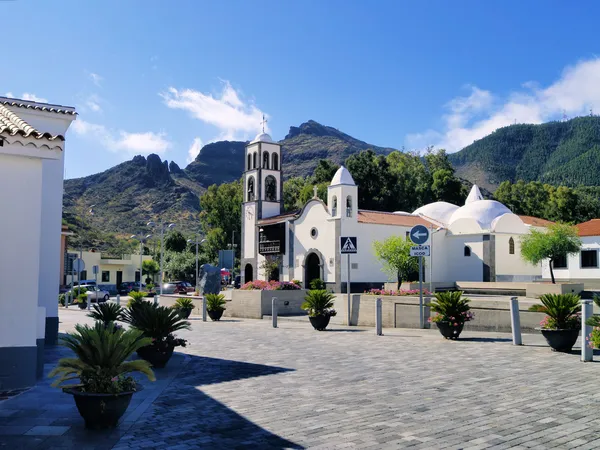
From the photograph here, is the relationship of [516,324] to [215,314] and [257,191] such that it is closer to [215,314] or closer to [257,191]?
[215,314]

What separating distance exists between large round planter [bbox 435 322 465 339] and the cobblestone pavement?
57.1 inches

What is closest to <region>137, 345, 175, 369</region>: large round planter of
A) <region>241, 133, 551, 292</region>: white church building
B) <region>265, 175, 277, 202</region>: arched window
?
<region>241, 133, 551, 292</region>: white church building

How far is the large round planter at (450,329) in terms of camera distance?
15.0 m

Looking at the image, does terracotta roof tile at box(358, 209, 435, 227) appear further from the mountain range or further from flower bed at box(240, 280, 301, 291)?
the mountain range

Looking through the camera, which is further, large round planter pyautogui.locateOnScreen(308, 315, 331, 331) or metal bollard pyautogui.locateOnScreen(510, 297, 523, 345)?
large round planter pyautogui.locateOnScreen(308, 315, 331, 331)

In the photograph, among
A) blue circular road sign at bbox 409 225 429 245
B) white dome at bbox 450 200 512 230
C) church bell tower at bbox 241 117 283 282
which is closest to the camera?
blue circular road sign at bbox 409 225 429 245

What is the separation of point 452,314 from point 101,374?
1050cm

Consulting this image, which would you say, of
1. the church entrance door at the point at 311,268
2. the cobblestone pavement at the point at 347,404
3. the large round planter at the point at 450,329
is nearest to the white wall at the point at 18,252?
the cobblestone pavement at the point at 347,404

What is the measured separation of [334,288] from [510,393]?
34077mm

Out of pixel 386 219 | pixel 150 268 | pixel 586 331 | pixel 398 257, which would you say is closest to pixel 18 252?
pixel 586 331

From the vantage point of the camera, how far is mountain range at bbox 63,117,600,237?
349 feet

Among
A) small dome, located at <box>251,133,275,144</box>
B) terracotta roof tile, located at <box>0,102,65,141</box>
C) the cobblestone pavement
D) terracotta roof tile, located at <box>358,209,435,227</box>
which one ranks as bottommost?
the cobblestone pavement

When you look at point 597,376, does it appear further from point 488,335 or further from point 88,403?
point 88,403

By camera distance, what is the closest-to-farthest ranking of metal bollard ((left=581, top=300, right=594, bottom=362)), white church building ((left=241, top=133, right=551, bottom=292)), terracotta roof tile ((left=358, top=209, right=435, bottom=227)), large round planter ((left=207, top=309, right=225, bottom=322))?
metal bollard ((left=581, top=300, right=594, bottom=362)) < large round planter ((left=207, top=309, right=225, bottom=322)) < white church building ((left=241, top=133, right=551, bottom=292)) < terracotta roof tile ((left=358, top=209, right=435, bottom=227))
